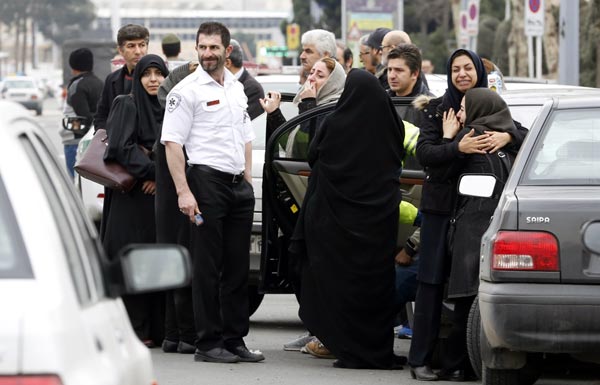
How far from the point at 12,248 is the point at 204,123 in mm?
5692

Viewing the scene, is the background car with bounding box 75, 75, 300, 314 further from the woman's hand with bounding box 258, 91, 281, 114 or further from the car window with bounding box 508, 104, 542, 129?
the car window with bounding box 508, 104, 542, 129

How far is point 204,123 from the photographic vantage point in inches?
354

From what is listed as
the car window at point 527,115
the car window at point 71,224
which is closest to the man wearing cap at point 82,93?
the car window at point 527,115

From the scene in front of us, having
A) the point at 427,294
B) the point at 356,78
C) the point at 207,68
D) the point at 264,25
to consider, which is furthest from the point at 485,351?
the point at 264,25

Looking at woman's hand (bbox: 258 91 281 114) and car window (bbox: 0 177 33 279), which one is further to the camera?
woman's hand (bbox: 258 91 281 114)

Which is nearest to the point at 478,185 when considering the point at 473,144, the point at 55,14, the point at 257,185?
the point at 473,144

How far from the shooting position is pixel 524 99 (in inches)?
357

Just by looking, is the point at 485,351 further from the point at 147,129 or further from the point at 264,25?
the point at 264,25

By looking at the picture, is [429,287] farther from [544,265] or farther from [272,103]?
[544,265]

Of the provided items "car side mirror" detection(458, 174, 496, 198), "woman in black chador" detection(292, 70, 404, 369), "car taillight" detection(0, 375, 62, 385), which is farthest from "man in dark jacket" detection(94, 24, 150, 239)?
"car taillight" detection(0, 375, 62, 385)

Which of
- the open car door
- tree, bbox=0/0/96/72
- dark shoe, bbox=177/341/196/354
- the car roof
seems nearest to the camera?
the car roof

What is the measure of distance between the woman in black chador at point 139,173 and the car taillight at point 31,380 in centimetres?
652

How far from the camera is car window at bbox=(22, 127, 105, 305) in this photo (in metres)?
3.67

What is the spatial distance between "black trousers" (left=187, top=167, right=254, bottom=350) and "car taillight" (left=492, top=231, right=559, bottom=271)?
2.62 metres
